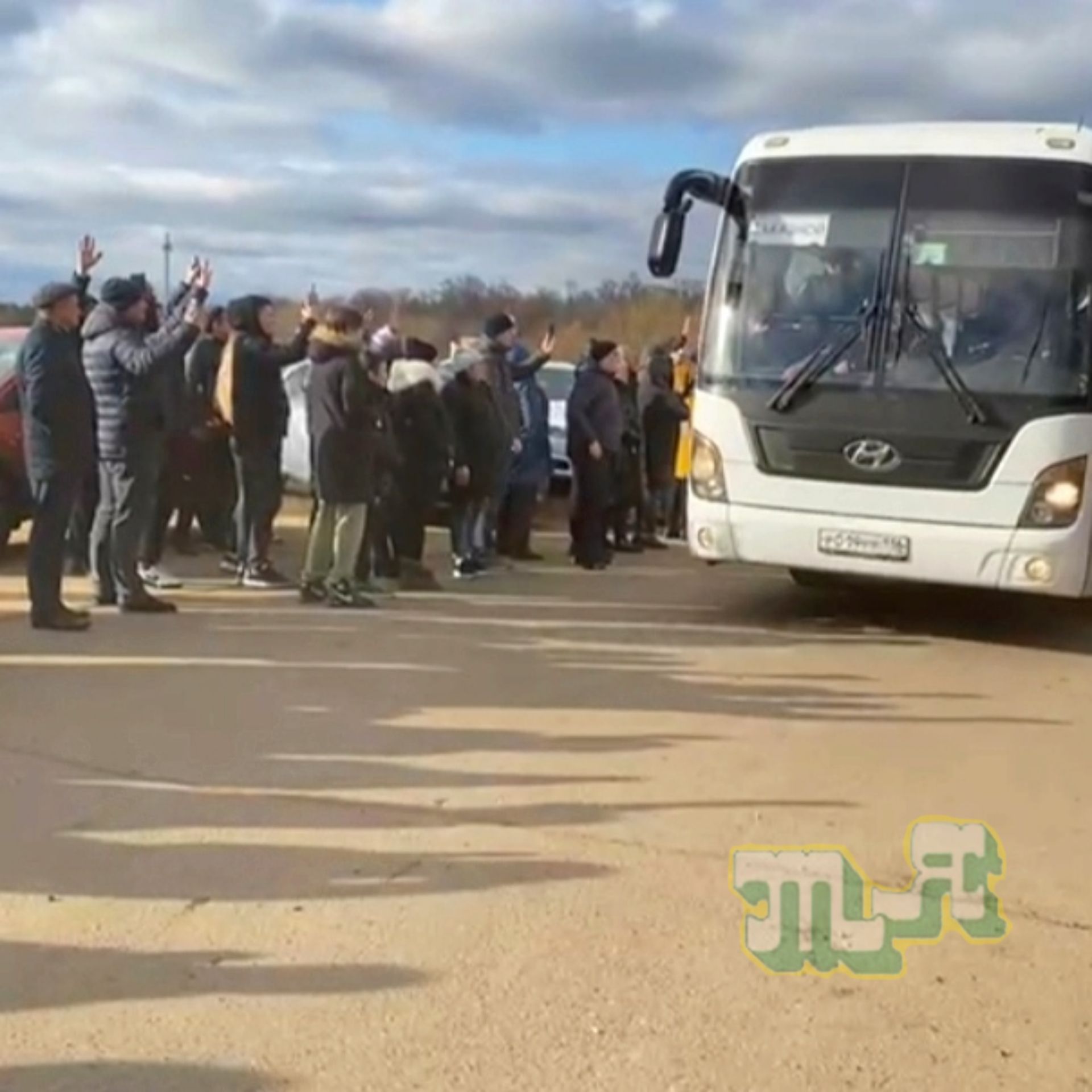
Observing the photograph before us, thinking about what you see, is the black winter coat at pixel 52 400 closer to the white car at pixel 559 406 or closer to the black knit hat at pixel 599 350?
the black knit hat at pixel 599 350

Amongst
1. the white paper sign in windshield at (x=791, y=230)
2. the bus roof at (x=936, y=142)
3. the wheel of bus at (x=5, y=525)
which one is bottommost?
the wheel of bus at (x=5, y=525)

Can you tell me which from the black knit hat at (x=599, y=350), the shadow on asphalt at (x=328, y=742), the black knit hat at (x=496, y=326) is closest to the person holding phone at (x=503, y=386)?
the black knit hat at (x=496, y=326)

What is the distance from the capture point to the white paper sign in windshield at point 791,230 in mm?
10484

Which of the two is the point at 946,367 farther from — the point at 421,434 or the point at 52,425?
the point at 52,425

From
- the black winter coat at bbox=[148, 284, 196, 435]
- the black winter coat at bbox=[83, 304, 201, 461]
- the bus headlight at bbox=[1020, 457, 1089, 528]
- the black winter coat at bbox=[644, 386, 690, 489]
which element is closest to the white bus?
the bus headlight at bbox=[1020, 457, 1089, 528]

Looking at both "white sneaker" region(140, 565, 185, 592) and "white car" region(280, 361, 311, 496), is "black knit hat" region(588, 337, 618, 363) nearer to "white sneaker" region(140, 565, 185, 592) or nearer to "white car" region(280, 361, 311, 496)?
"white car" region(280, 361, 311, 496)

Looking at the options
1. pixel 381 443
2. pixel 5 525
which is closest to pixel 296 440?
pixel 5 525

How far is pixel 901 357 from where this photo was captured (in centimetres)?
1012

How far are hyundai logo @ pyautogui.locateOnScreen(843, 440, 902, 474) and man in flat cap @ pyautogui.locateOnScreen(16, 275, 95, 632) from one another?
423cm

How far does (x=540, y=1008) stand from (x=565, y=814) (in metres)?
1.83

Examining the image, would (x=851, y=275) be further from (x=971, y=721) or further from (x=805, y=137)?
(x=971, y=721)

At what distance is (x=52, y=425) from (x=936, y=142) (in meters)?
5.25

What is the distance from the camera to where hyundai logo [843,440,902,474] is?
10.1 m

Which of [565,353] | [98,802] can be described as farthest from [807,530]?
[565,353]
